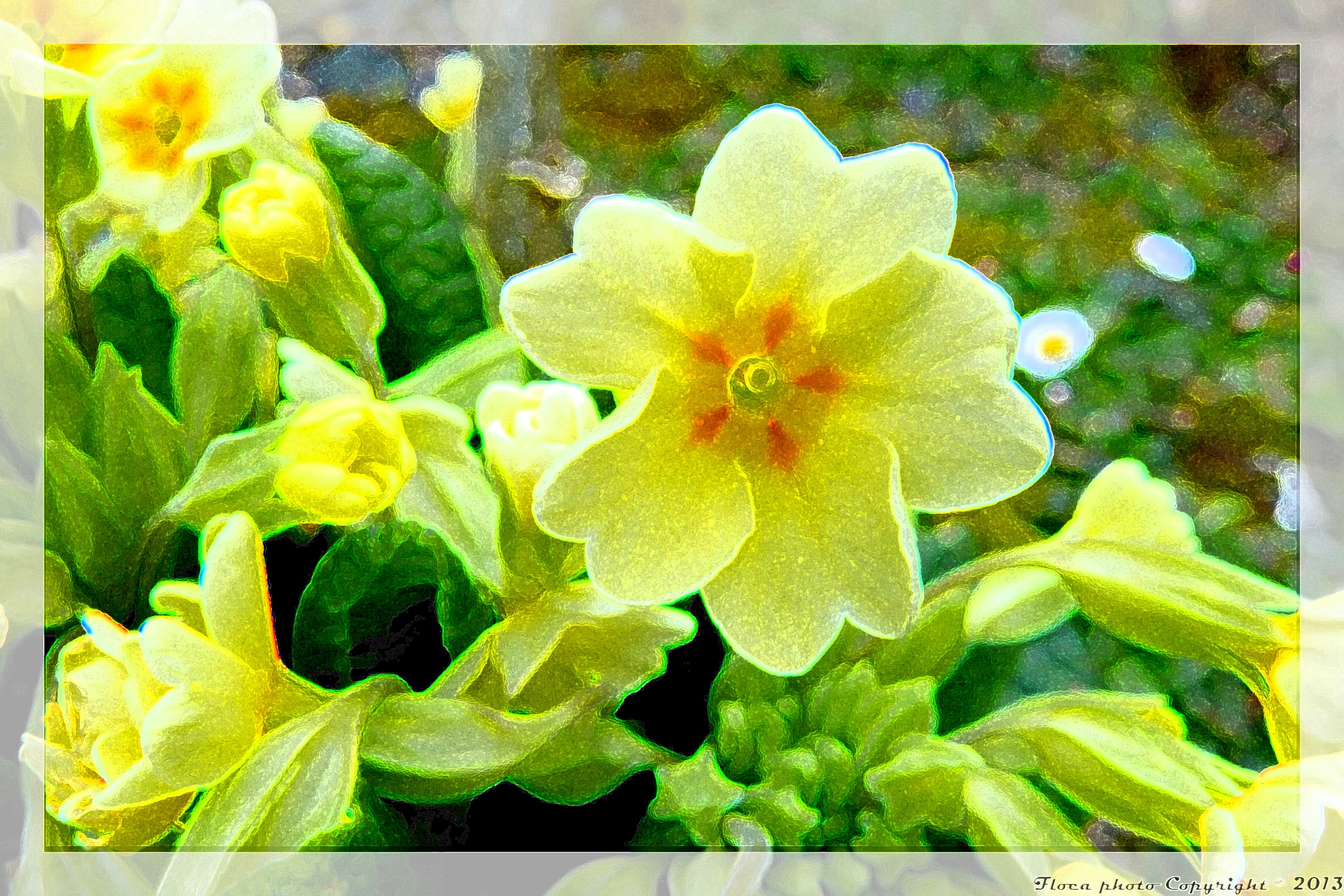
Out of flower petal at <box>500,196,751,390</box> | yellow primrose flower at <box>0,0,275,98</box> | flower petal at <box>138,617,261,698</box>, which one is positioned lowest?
flower petal at <box>138,617,261,698</box>

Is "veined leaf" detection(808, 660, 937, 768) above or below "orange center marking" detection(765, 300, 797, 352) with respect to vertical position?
below

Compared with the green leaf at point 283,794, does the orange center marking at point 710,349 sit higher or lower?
higher

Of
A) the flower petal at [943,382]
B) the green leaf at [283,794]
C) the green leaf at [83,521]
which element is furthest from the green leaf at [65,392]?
the flower petal at [943,382]

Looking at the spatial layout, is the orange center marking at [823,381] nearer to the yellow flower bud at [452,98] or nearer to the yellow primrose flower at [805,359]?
the yellow primrose flower at [805,359]

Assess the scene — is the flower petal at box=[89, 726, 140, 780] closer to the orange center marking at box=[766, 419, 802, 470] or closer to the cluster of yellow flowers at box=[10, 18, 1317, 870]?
the cluster of yellow flowers at box=[10, 18, 1317, 870]

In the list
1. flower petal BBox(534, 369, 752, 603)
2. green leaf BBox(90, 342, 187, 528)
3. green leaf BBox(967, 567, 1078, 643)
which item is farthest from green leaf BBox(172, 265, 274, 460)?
green leaf BBox(967, 567, 1078, 643)
